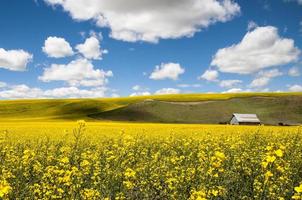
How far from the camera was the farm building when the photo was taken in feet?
205

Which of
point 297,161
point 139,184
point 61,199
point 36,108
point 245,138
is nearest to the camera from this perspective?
point 61,199

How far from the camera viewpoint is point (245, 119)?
6322 cm

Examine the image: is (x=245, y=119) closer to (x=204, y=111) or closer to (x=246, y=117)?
(x=246, y=117)

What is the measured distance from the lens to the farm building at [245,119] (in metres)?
62.4

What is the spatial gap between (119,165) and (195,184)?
2158 mm

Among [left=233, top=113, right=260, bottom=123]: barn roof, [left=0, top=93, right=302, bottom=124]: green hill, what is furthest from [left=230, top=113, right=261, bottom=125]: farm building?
[left=0, top=93, right=302, bottom=124]: green hill

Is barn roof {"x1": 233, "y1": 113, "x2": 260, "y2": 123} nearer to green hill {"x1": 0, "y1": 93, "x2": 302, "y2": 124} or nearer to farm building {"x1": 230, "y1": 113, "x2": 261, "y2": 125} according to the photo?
farm building {"x1": 230, "y1": 113, "x2": 261, "y2": 125}

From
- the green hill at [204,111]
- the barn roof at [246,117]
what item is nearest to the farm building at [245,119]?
the barn roof at [246,117]

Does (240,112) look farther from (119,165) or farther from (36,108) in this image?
(119,165)

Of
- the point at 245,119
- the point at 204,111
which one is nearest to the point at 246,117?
the point at 245,119

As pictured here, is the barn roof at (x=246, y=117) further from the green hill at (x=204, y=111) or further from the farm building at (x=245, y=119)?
the green hill at (x=204, y=111)

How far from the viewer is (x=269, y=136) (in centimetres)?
2055

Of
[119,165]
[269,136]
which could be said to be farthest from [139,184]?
[269,136]

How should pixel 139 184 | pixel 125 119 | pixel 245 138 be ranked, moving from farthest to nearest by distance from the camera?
1. pixel 125 119
2. pixel 245 138
3. pixel 139 184
